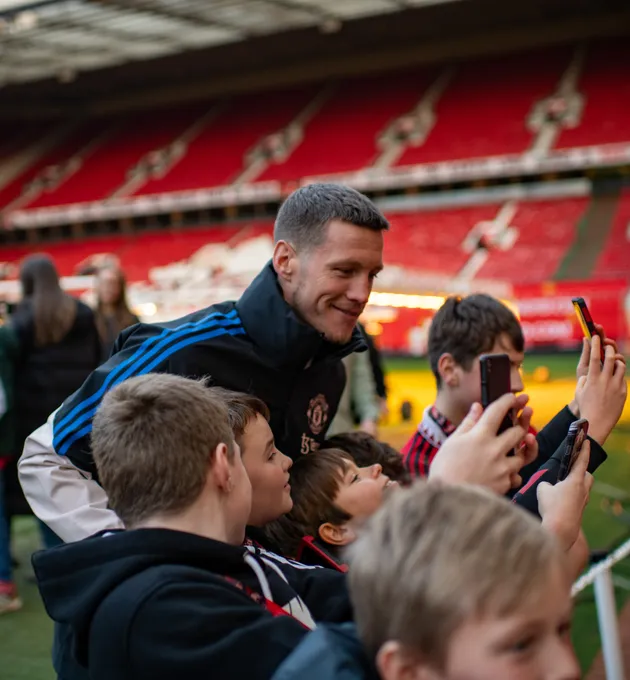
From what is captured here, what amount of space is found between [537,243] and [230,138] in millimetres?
11912

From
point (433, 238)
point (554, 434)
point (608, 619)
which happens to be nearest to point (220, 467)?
point (554, 434)

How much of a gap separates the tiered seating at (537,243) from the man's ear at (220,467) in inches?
683

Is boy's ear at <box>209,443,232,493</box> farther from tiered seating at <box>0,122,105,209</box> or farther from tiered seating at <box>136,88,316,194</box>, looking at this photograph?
tiered seating at <box>0,122,105,209</box>

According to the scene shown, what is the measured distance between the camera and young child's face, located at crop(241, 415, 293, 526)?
6.14 feet

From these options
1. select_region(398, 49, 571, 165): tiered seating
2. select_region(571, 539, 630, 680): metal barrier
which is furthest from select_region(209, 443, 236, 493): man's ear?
select_region(398, 49, 571, 165): tiered seating

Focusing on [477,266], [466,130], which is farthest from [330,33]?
[477,266]

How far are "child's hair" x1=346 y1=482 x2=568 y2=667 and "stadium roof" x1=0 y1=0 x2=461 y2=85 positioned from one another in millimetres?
19141

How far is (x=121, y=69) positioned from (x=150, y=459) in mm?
28479

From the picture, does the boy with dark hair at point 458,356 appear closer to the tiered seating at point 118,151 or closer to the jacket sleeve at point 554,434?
the jacket sleeve at point 554,434

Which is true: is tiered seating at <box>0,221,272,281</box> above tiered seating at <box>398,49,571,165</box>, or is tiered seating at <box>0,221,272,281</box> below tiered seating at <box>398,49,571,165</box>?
below

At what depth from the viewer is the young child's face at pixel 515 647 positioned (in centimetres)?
104

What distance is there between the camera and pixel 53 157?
30969 mm

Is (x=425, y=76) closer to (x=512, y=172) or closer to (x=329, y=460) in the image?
(x=512, y=172)

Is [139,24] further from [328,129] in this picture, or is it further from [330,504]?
[330,504]
